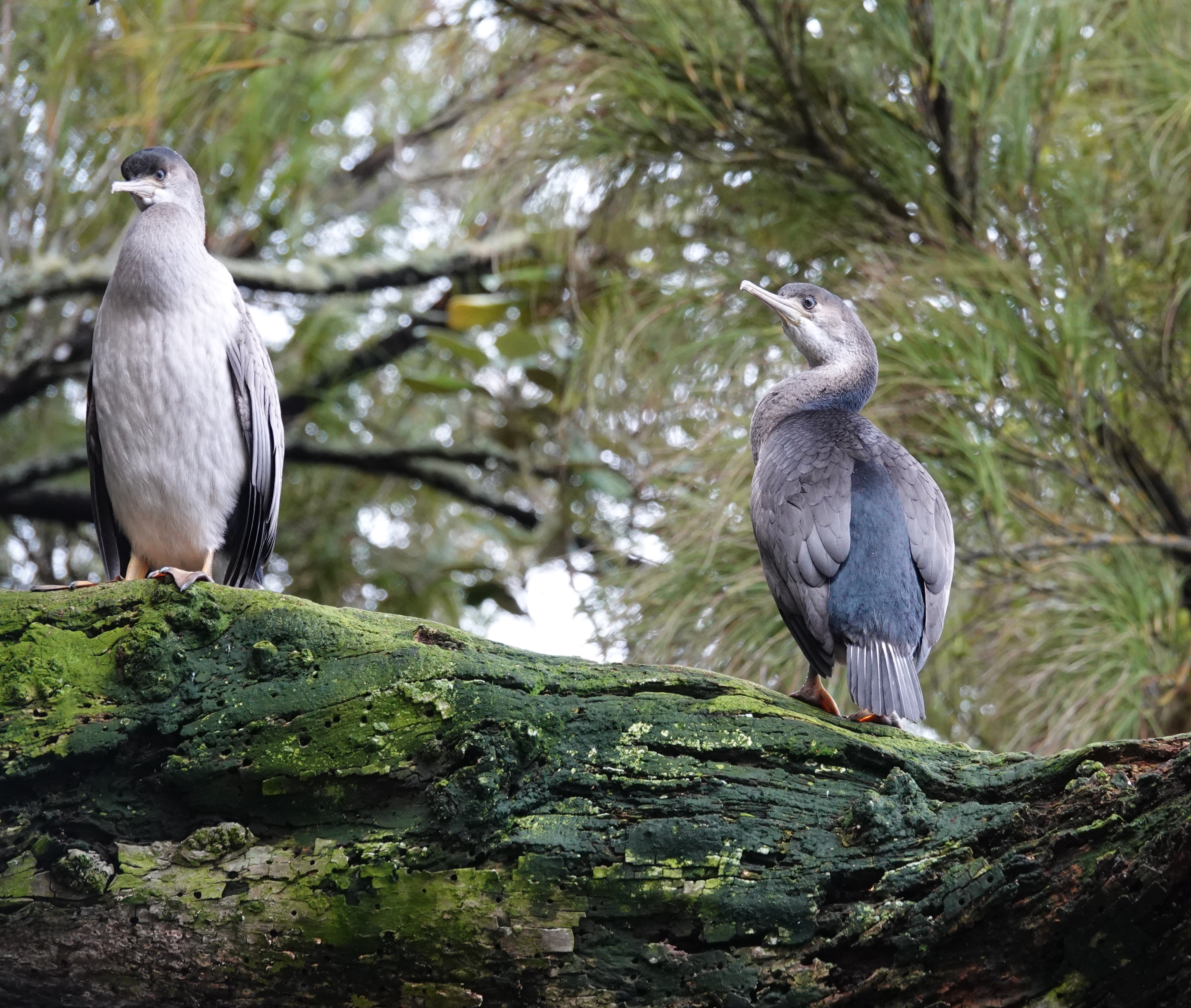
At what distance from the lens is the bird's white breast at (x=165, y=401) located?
3664mm

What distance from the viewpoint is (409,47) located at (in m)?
7.34

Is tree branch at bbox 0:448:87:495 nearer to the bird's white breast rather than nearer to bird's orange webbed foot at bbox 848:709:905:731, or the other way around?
the bird's white breast

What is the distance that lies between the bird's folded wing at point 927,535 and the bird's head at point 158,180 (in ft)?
7.96

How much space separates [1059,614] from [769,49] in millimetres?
2478

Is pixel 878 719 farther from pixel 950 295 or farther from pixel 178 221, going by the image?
pixel 178 221

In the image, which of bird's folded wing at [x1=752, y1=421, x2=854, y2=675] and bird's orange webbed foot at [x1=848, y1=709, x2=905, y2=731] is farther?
bird's folded wing at [x1=752, y1=421, x2=854, y2=675]

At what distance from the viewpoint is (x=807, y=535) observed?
11.3 ft

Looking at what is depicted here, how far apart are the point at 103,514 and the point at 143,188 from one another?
107 centimetres

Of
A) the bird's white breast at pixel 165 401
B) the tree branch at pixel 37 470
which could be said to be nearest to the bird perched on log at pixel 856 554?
the bird's white breast at pixel 165 401

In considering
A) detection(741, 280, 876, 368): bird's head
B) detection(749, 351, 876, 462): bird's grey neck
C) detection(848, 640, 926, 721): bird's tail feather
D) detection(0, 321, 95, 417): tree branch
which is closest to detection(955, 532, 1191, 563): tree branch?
detection(749, 351, 876, 462): bird's grey neck

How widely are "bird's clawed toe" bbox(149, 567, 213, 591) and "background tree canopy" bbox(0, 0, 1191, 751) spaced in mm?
1831

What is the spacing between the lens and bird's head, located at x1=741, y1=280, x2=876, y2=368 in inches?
164

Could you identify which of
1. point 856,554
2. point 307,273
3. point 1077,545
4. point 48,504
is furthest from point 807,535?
point 48,504

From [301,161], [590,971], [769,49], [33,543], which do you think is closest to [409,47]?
[301,161]
